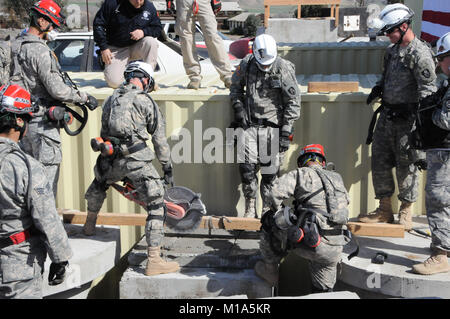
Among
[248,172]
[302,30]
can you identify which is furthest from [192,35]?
[302,30]

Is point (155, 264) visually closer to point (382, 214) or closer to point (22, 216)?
point (22, 216)

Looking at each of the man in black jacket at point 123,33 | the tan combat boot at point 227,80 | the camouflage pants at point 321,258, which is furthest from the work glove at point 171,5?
the camouflage pants at point 321,258

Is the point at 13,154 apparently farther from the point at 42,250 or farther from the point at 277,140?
the point at 277,140

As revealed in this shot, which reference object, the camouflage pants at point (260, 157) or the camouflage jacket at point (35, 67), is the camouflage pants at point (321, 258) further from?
the camouflage jacket at point (35, 67)

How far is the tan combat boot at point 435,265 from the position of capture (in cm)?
541

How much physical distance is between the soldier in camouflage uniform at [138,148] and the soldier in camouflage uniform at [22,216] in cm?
132

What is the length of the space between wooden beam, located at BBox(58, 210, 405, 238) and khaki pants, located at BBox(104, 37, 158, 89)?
1936 mm

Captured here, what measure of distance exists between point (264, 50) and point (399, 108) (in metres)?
1.52

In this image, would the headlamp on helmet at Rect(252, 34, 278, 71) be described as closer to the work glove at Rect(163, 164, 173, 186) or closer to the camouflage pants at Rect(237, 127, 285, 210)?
the camouflage pants at Rect(237, 127, 285, 210)

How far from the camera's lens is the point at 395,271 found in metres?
5.58

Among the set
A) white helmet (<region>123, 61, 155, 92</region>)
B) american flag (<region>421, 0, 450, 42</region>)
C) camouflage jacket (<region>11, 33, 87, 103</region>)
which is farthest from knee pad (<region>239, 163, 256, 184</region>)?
american flag (<region>421, 0, 450, 42</region>)

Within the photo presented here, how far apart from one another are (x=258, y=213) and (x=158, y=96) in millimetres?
1852
